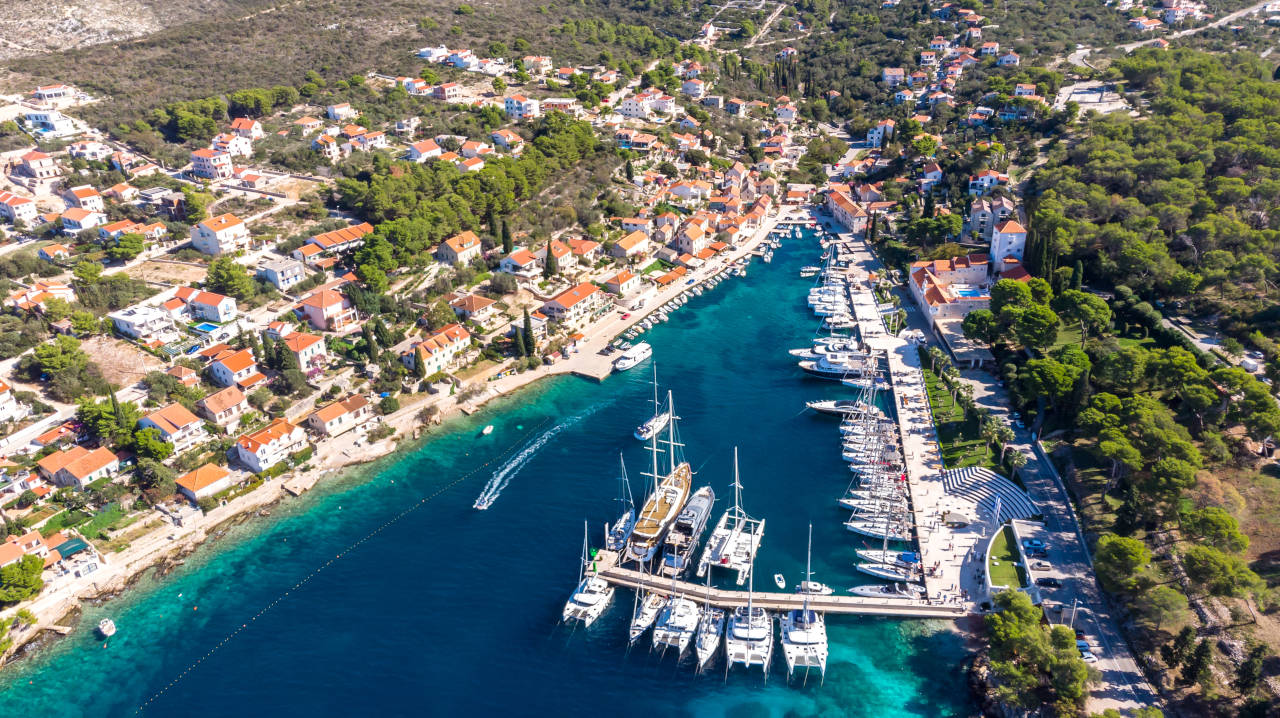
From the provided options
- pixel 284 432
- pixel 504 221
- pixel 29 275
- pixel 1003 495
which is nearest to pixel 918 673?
pixel 1003 495

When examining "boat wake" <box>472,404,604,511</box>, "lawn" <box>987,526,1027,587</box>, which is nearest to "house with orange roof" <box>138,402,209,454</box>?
"boat wake" <box>472,404,604,511</box>

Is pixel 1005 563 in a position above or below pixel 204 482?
below

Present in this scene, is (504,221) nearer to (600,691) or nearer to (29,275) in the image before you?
(29,275)

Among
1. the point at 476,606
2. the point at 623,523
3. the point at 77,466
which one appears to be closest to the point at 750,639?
the point at 623,523

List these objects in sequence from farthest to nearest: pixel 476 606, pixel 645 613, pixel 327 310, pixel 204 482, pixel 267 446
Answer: pixel 327 310, pixel 267 446, pixel 204 482, pixel 476 606, pixel 645 613

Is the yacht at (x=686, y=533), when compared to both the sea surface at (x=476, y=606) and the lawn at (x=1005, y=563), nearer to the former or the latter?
the sea surface at (x=476, y=606)

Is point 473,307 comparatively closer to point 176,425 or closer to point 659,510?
point 176,425
